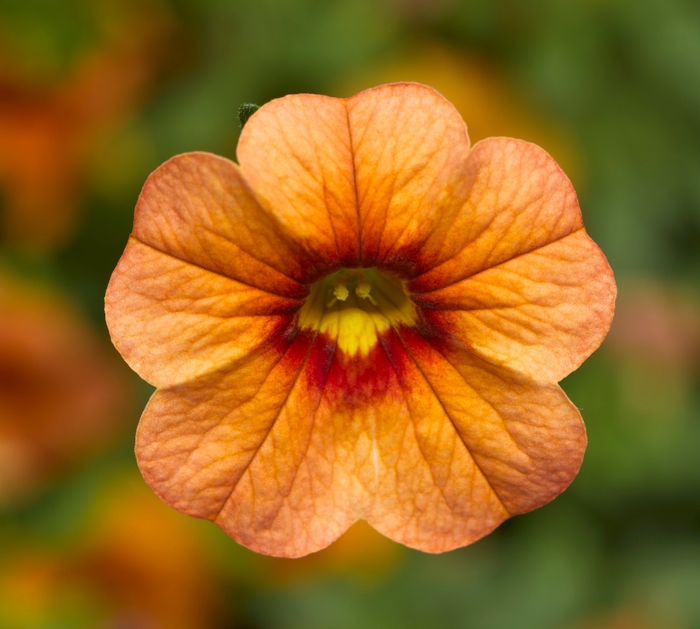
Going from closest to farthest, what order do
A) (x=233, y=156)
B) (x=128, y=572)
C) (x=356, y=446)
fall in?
(x=356, y=446)
(x=128, y=572)
(x=233, y=156)

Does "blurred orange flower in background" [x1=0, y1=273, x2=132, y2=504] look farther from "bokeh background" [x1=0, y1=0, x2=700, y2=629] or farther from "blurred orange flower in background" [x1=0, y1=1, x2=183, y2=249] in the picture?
"blurred orange flower in background" [x1=0, y1=1, x2=183, y2=249]

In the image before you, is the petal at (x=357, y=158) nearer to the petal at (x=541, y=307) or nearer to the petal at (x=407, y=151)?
the petal at (x=407, y=151)

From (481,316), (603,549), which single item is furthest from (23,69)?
(603,549)

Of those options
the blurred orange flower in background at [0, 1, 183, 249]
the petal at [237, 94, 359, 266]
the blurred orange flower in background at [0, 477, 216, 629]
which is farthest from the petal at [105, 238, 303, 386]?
the blurred orange flower in background at [0, 1, 183, 249]

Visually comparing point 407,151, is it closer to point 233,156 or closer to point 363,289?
point 363,289

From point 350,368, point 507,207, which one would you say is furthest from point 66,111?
point 507,207

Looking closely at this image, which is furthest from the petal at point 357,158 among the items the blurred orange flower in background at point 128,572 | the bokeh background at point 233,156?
the blurred orange flower in background at point 128,572
